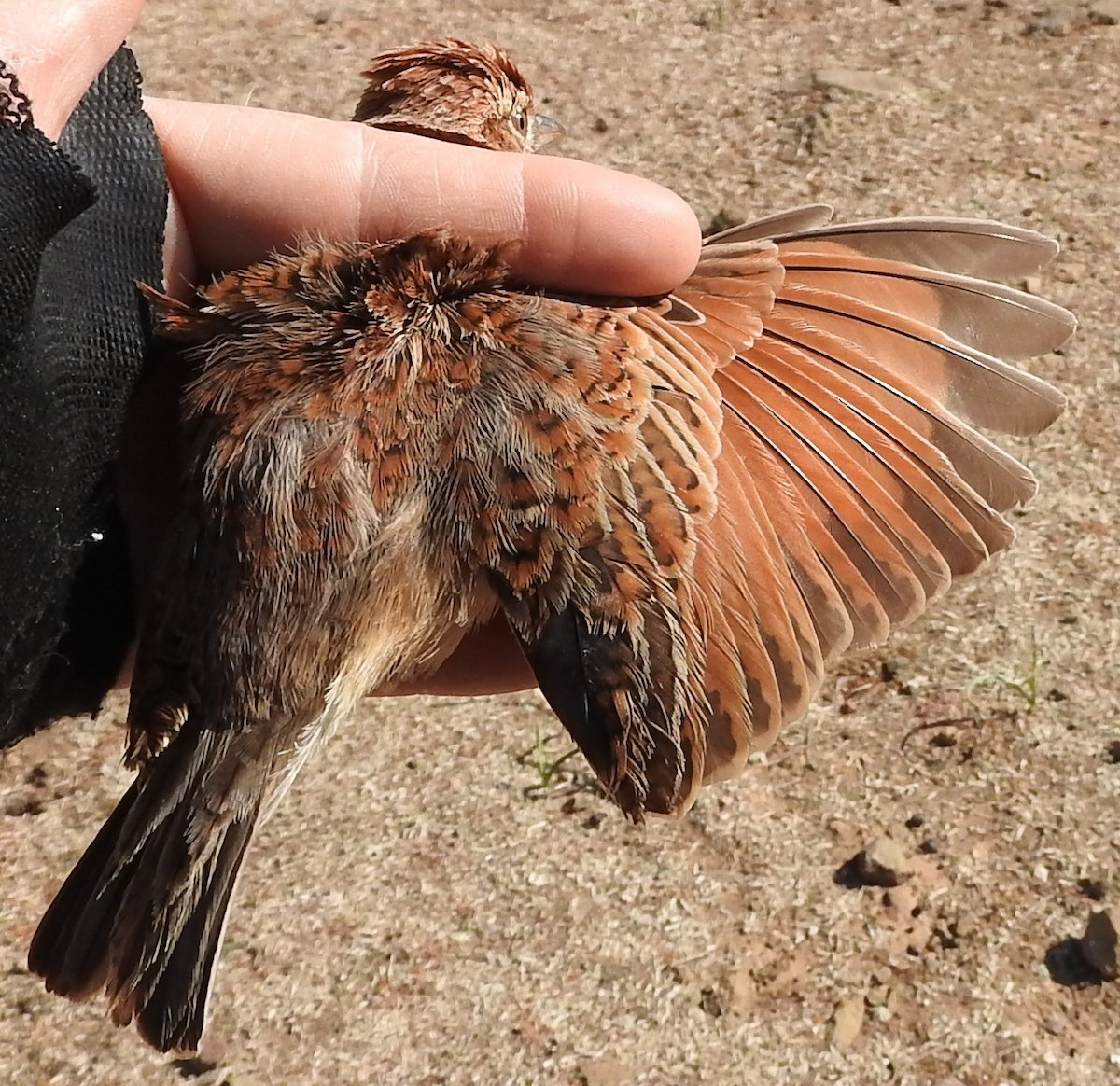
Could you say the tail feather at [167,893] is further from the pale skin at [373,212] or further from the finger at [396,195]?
the finger at [396,195]

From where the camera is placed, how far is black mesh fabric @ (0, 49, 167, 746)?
2.74m

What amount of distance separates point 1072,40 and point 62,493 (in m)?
5.99

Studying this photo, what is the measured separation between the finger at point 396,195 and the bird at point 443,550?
184mm

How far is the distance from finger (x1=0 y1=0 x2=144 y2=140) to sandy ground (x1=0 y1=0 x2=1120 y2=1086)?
91.8 inches

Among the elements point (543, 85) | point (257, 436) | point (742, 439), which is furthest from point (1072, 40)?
point (257, 436)

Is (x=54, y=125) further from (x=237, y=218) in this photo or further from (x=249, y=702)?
(x=249, y=702)

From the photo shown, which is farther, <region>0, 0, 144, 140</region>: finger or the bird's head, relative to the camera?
the bird's head

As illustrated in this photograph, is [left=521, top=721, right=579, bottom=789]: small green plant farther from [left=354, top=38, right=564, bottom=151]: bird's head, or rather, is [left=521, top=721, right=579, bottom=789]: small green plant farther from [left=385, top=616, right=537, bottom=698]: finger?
[left=354, top=38, right=564, bottom=151]: bird's head

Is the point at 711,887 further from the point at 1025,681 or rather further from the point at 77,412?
the point at 77,412

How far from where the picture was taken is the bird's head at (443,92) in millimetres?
3582

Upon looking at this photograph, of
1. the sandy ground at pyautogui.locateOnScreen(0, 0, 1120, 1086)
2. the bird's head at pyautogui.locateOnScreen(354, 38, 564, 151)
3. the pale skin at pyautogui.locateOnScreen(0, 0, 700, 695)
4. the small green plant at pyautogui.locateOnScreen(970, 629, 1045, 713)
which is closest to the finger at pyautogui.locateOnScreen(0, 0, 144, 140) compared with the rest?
the pale skin at pyautogui.locateOnScreen(0, 0, 700, 695)

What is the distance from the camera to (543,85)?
6895mm

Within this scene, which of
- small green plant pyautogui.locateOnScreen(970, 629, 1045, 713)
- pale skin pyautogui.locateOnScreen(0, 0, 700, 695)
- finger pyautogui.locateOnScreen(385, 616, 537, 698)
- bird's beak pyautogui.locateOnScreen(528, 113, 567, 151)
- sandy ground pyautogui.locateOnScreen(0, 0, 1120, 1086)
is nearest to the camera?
pale skin pyautogui.locateOnScreen(0, 0, 700, 695)

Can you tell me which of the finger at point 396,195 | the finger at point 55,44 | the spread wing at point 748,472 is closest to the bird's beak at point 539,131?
the finger at point 396,195
